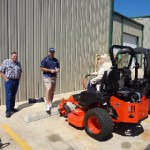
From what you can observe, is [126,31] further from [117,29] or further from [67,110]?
[67,110]

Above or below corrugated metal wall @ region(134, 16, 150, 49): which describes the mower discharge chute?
below

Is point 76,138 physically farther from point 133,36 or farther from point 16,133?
point 133,36

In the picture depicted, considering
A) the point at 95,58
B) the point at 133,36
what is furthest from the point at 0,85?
the point at 133,36

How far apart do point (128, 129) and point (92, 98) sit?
4.02 ft

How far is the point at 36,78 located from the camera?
28.3 feet

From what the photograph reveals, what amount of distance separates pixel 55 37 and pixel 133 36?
37.7 feet

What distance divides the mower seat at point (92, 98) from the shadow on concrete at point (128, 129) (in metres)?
0.93

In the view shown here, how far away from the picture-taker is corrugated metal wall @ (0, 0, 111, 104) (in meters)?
7.81

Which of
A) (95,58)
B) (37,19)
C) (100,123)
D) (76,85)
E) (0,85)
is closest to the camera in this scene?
(100,123)

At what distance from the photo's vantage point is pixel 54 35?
920 centimetres

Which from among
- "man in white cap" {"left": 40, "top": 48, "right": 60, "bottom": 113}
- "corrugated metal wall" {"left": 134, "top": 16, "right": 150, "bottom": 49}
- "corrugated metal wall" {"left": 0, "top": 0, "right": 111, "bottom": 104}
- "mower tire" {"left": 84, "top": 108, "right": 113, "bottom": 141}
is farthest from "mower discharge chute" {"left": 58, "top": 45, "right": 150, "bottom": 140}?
"corrugated metal wall" {"left": 134, "top": 16, "right": 150, "bottom": 49}

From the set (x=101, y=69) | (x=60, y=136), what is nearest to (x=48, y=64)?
(x=101, y=69)

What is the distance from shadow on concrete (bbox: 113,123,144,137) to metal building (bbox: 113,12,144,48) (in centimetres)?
999

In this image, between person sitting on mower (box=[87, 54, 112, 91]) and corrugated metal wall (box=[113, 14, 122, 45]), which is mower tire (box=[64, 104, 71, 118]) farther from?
corrugated metal wall (box=[113, 14, 122, 45])
